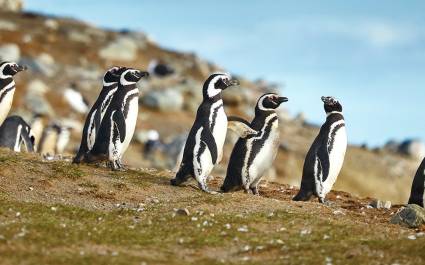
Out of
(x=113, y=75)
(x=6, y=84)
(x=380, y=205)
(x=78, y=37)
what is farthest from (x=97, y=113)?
(x=78, y=37)

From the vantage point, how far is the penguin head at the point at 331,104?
56.8 feet

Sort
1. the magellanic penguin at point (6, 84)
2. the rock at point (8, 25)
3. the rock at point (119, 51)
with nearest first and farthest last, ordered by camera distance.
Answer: the magellanic penguin at point (6, 84) → the rock at point (8, 25) → the rock at point (119, 51)

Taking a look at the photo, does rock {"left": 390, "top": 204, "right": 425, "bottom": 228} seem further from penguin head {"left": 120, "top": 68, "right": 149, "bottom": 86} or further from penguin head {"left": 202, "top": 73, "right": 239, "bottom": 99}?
penguin head {"left": 120, "top": 68, "right": 149, "bottom": 86}

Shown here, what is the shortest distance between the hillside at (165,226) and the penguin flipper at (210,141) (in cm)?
80

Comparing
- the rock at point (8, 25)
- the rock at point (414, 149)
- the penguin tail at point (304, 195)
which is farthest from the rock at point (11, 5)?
the penguin tail at point (304, 195)

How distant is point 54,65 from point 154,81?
772 centimetres

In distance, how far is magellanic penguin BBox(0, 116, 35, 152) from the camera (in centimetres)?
2372

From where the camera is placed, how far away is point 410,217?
47.7 ft

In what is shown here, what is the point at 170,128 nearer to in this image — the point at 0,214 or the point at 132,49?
the point at 132,49

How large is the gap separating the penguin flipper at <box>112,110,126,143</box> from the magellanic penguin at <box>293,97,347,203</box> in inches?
157

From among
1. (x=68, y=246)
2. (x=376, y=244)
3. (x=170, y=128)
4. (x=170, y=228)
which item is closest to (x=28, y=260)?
(x=68, y=246)

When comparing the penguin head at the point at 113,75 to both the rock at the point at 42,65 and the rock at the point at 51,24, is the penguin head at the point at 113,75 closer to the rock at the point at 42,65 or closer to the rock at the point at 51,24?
the rock at the point at 42,65

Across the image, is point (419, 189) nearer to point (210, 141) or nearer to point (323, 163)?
point (323, 163)

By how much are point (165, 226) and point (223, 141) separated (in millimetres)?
4715
